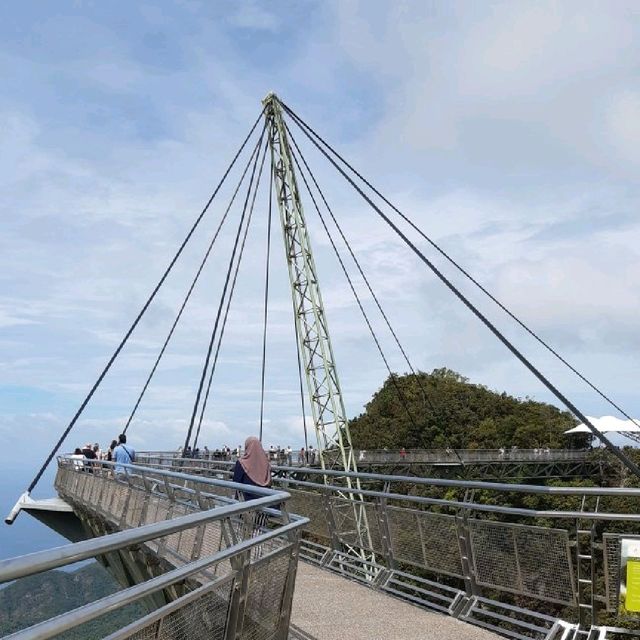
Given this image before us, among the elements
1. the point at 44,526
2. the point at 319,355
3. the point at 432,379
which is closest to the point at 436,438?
the point at 432,379

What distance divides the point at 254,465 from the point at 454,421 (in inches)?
3068

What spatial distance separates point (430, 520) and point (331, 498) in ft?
10.1

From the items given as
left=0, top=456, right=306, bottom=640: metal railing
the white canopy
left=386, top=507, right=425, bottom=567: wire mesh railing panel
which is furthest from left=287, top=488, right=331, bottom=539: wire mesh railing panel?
the white canopy

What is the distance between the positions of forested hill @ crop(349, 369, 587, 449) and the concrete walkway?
7027cm

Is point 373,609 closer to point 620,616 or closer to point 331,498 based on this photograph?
point 620,616

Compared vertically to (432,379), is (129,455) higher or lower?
lower

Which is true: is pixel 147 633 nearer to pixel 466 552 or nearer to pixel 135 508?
pixel 466 552

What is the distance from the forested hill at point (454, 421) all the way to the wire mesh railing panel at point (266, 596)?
74.0 m

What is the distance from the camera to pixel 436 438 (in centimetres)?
8156

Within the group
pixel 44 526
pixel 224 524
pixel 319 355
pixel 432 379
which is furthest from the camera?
pixel 432 379

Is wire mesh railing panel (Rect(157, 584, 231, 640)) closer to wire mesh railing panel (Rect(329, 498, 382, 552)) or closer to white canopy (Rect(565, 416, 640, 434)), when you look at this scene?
wire mesh railing panel (Rect(329, 498, 382, 552))

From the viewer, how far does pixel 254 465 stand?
31.1ft

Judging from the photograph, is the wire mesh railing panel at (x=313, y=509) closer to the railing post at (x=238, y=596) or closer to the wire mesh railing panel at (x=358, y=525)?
the wire mesh railing panel at (x=358, y=525)

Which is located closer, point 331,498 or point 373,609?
point 373,609
